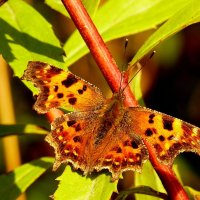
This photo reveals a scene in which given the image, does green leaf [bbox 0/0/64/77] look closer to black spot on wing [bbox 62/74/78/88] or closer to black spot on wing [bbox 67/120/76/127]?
black spot on wing [bbox 62/74/78/88]

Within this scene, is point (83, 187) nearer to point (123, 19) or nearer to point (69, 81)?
point (69, 81)

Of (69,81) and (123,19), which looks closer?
→ (69,81)

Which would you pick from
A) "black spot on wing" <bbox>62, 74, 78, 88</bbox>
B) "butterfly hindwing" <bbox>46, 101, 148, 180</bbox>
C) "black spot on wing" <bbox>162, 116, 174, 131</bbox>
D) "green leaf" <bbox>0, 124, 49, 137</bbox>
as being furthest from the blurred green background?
"black spot on wing" <bbox>162, 116, 174, 131</bbox>

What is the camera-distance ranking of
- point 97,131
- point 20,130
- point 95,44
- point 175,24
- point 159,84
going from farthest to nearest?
point 159,84 < point 20,130 < point 97,131 < point 175,24 < point 95,44

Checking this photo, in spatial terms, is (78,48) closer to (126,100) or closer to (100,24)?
(100,24)

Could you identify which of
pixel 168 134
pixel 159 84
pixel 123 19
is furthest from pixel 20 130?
pixel 159 84
